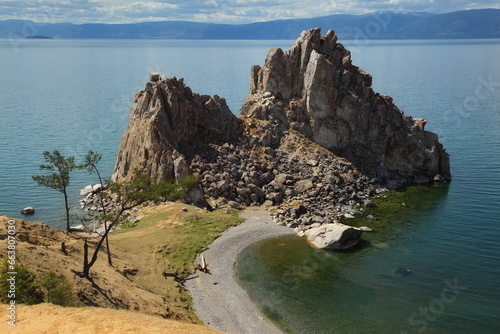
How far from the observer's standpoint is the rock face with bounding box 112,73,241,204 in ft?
271

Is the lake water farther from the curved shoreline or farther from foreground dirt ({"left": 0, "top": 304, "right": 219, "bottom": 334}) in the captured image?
foreground dirt ({"left": 0, "top": 304, "right": 219, "bottom": 334})

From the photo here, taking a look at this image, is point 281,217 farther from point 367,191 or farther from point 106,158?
point 106,158

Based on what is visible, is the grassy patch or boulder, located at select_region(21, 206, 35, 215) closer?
the grassy patch

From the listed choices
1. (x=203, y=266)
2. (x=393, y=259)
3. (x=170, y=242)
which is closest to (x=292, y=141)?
(x=393, y=259)

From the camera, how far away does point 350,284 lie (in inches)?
2288

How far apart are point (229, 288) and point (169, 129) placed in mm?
41099

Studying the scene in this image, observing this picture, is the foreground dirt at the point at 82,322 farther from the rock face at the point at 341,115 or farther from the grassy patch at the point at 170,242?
the rock face at the point at 341,115

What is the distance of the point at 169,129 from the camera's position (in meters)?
88.9

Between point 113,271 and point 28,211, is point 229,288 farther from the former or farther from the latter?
point 28,211

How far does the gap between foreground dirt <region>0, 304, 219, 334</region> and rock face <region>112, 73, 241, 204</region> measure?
42.6 metres

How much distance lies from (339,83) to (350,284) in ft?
182

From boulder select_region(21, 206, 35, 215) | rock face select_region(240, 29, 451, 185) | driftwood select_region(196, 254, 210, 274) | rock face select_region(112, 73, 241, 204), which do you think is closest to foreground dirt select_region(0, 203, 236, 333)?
driftwood select_region(196, 254, 210, 274)

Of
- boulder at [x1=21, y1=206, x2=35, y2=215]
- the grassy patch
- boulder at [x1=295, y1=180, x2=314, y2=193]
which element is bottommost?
boulder at [x1=21, y1=206, x2=35, y2=215]

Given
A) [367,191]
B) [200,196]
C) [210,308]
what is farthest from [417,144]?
[210,308]
